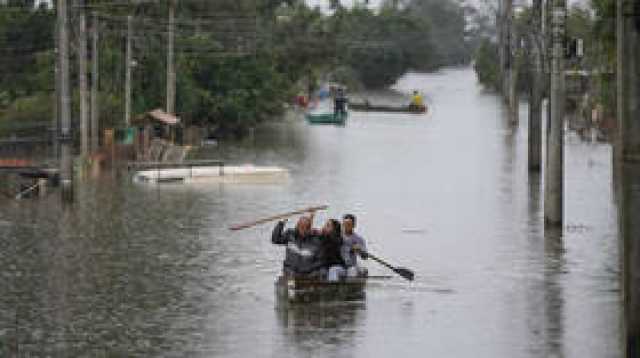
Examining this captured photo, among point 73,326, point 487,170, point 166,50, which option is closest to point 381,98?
point 166,50

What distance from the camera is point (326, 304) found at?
24922 mm

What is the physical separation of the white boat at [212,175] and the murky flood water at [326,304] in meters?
0.79

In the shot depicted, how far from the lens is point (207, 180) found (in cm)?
5050

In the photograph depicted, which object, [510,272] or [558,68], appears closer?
[510,272]

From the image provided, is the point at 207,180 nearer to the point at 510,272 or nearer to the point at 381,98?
the point at 510,272

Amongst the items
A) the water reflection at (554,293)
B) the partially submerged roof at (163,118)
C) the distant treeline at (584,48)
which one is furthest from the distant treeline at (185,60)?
the water reflection at (554,293)

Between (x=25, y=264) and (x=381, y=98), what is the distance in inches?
4382

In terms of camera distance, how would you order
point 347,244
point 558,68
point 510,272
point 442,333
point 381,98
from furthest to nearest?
point 381,98 < point 558,68 < point 510,272 < point 347,244 < point 442,333

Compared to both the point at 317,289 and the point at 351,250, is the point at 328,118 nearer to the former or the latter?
the point at 351,250

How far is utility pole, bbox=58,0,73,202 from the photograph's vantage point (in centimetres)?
4091

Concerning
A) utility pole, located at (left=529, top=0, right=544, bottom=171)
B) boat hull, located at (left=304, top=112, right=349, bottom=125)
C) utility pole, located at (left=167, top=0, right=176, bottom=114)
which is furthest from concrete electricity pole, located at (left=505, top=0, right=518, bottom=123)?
utility pole, located at (left=529, top=0, right=544, bottom=171)

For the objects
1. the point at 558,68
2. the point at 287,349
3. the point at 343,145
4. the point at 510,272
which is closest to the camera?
the point at 287,349

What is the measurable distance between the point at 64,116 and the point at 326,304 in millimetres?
17894

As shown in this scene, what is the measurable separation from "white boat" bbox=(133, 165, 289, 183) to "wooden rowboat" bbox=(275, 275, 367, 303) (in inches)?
977
